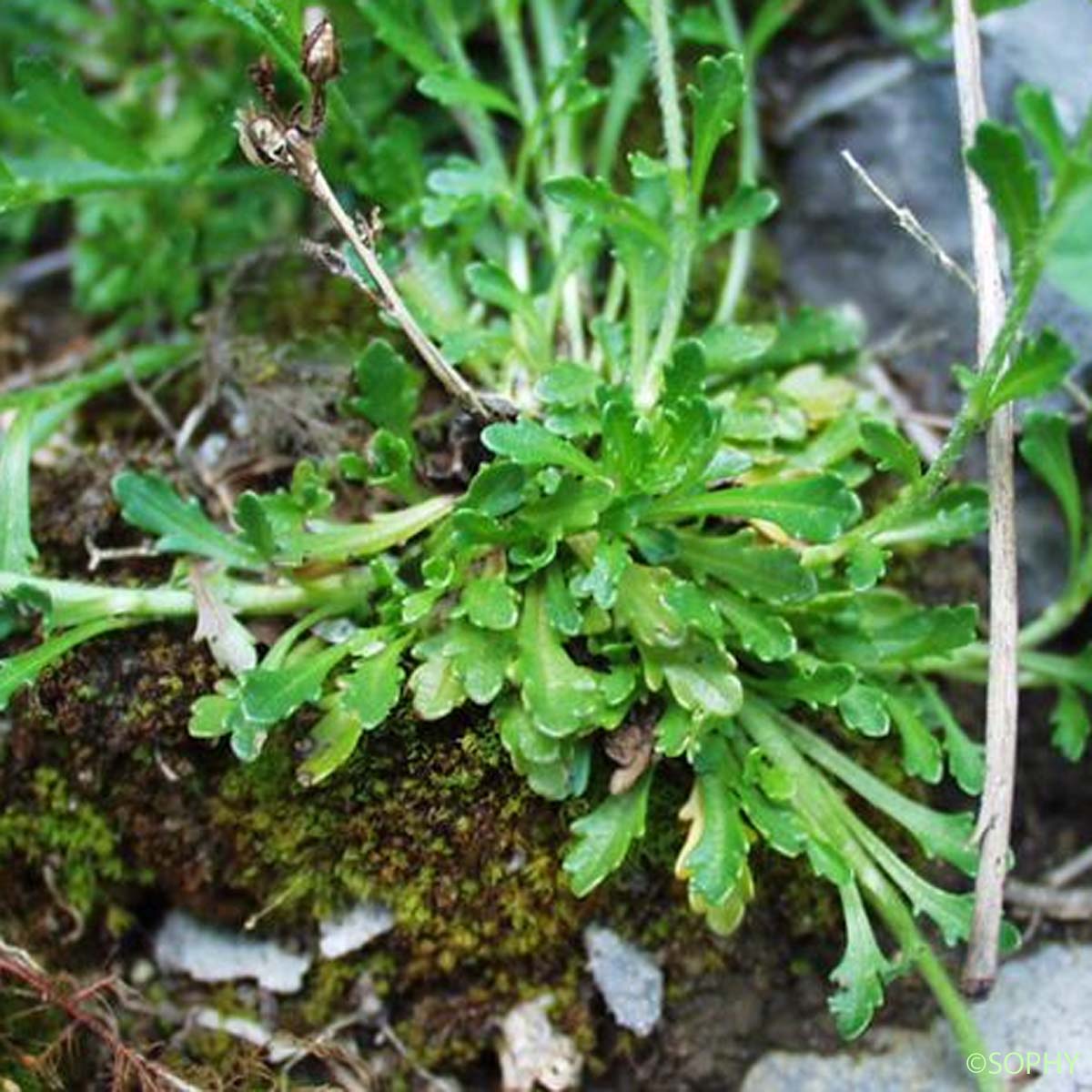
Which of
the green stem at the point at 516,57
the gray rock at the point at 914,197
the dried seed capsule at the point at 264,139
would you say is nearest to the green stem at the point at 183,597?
the dried seed capsule at the point at 264,139

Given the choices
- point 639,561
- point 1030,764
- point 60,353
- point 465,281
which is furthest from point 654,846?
point 60,353

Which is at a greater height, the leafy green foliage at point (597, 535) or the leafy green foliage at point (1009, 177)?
the leafy green foliage at point (1009, 177)

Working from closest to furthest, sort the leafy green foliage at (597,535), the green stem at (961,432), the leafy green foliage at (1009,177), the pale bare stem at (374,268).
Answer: the leafy green foliage at (1009,177) < the green stem at (961,432) < the pale bare stem at (374,268) < the leafy green foliage at (597,535)

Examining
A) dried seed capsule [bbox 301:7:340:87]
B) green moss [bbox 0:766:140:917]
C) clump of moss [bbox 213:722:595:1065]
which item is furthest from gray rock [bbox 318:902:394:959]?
dried seed capsule [bbox 301:7:340:87]

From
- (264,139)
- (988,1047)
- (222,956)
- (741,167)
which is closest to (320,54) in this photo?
(264,139)

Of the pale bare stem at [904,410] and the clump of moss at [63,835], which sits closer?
the clump of moss at [63,835]

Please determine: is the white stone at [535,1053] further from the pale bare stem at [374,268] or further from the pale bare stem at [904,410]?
the pale bare stem at [904,410]

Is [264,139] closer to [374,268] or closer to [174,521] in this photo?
[374,268]
